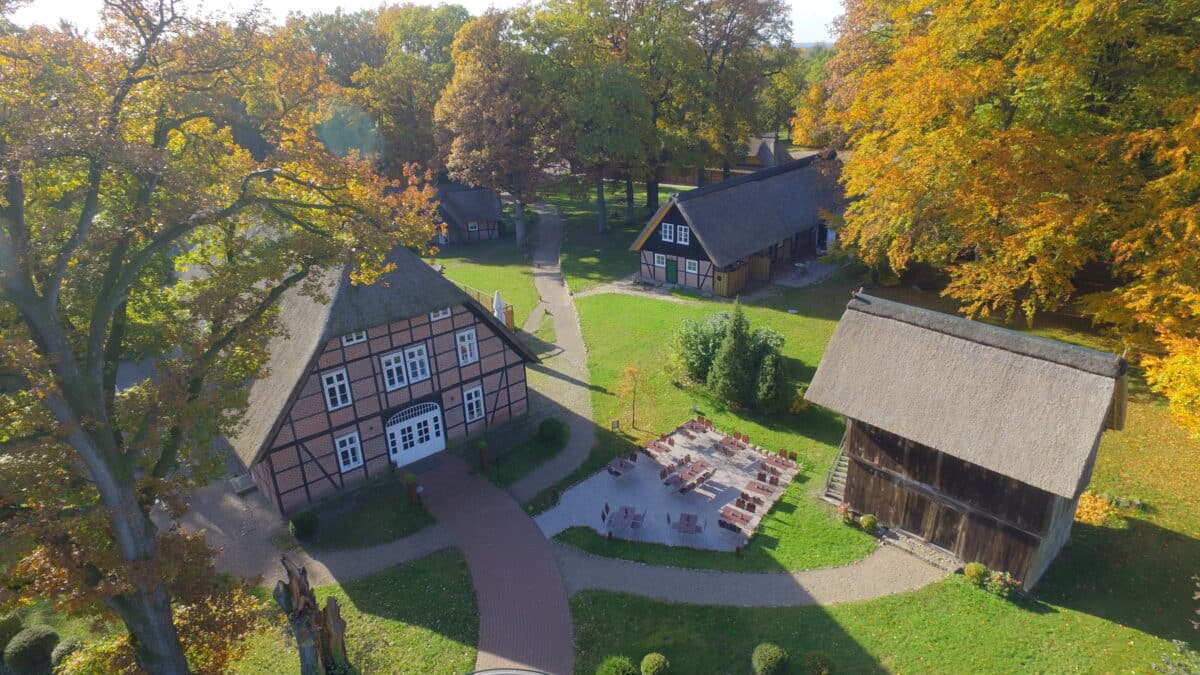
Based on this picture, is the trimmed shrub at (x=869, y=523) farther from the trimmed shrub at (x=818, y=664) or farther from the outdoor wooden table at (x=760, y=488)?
the trimmed shrub at (x=818, y=664)

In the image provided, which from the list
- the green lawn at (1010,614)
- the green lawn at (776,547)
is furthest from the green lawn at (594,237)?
the green lawn at (1010,614)

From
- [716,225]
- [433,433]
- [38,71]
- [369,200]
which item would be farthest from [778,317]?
[38,71]

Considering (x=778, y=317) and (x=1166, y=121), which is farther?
(x=778, y=317)

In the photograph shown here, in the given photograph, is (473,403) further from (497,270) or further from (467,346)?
(497,270)

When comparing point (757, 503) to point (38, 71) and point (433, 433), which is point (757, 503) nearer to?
point (433, 433)

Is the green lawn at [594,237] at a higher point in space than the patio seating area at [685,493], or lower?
higher

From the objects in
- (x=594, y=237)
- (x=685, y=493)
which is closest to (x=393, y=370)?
(x=685, y=493)
